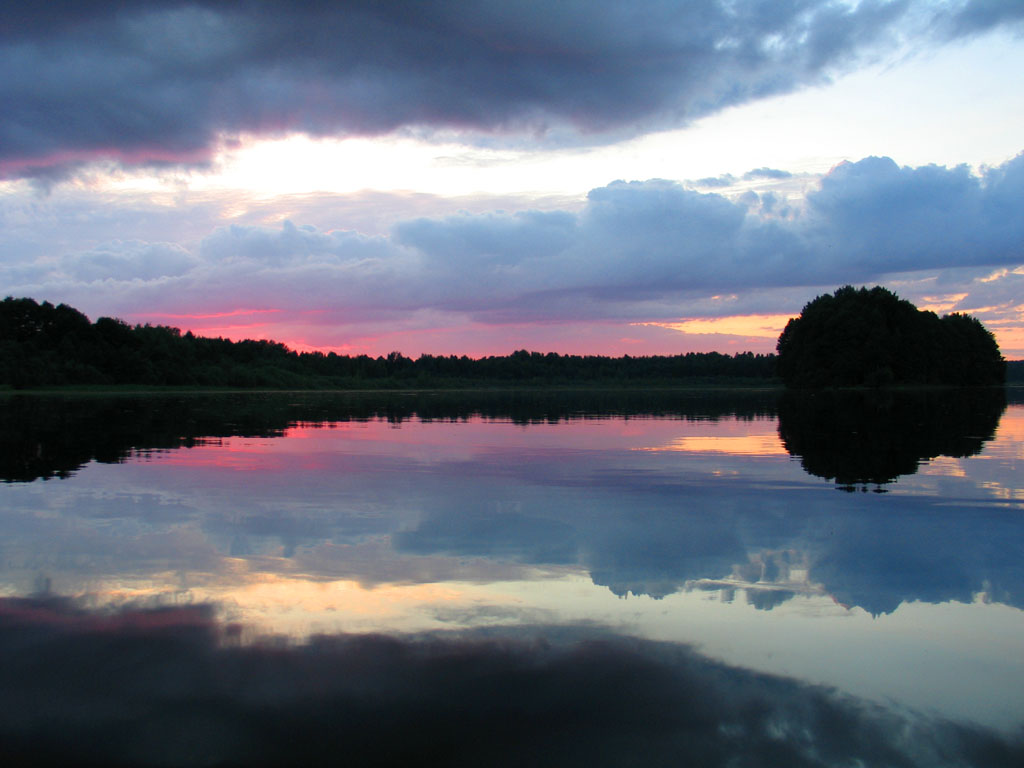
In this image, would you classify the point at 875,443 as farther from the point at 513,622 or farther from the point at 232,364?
the point at 232,364

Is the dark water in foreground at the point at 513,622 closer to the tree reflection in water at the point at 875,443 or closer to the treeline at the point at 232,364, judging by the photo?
the tree reflection in water at the point at 875,443

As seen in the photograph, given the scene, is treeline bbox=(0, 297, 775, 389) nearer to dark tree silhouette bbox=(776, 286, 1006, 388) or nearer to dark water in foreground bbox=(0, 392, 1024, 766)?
dark tree silhouette bbox=(776, 286, 1006, 388)

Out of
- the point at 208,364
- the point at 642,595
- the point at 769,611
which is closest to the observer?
the point at 769,611

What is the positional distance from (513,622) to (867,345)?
90802 millimetres

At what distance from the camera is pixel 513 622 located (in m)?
6.34

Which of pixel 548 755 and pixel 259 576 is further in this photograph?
pixel 259 576

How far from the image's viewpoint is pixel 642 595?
7.10m

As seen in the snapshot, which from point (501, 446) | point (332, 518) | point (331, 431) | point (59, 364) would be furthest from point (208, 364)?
point (332, 518)

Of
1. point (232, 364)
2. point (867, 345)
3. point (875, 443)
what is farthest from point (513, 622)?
point (232, 364)

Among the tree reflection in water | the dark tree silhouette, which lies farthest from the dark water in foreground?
the dark tree silhouette

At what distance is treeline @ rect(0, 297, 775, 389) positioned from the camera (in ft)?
322

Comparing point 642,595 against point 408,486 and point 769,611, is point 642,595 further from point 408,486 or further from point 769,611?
point 408,486

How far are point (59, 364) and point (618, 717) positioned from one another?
107 m

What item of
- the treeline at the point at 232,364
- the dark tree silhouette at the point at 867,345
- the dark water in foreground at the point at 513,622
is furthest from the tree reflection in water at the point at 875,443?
the treeline at the point at 232,364
